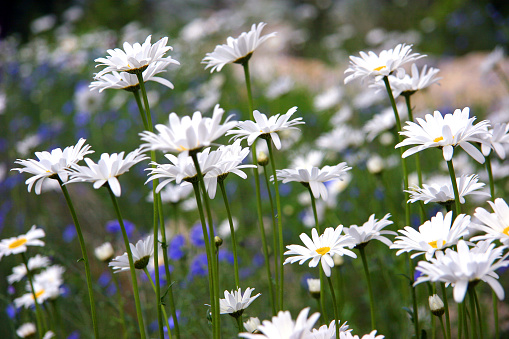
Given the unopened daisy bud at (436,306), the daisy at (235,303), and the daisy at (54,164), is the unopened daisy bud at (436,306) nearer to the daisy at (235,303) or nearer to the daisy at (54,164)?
the daisy at (235,303)

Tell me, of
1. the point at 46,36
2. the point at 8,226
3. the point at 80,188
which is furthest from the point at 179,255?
the point at 46,36

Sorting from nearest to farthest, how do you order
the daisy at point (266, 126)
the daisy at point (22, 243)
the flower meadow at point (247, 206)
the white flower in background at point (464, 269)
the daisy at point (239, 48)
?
the white flower in background at point (464, 269) < the flower meadow at point (247, 206) < the daisy at point (266, 126) < the daisy at point (239, 48) < the daisy at point (22, 243)

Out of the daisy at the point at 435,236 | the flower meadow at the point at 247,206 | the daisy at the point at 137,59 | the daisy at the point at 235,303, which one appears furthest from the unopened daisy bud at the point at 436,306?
the daisy at the point at 137,59

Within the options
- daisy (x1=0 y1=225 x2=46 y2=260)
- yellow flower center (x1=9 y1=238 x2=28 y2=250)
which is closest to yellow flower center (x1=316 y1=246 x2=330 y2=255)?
daisy (x1=0 y1=225 x2=46 y2=260)

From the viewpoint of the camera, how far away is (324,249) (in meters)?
1.18

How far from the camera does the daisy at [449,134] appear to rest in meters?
1.11

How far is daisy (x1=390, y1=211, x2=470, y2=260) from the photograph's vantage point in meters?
1.00

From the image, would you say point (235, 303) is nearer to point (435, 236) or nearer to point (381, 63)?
point (435, 236)

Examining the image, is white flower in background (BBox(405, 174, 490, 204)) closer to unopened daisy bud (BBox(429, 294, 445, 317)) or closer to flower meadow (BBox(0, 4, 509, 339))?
flower meadow (BBox(0, 4, 509, 339))

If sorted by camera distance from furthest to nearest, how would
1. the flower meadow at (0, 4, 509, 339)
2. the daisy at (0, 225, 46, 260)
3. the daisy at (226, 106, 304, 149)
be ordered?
the daisy at (0, 225, 46, 260), the daisy at (226, 106, 304, 149), the flower meadow at (0, 4, 509, 339)

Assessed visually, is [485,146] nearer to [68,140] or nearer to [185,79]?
[68,140]

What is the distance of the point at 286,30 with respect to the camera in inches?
411

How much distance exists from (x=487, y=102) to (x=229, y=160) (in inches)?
195

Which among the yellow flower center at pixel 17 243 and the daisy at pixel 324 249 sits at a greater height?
the yellow flower center at pixel 17 243
